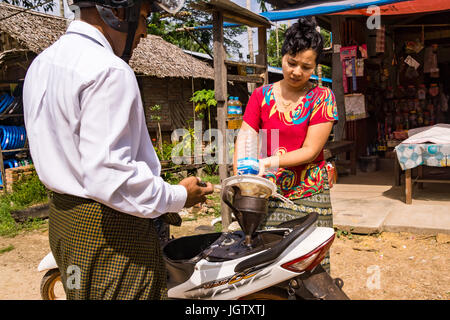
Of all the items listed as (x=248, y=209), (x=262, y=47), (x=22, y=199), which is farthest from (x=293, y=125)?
(x=22, y=199)

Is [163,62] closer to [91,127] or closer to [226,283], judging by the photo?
[226,283]

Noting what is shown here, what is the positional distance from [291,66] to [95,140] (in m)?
1.36

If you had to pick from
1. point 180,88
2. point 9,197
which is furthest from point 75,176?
point 180,88

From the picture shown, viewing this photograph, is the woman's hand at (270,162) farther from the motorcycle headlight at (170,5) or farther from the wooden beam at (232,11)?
the wooden beam at (232,11)

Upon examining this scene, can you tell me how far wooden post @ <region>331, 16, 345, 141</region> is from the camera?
26.3ft

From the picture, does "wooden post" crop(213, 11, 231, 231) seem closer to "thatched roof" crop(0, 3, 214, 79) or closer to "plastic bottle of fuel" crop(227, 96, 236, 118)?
"plastic bottle of fuel" crop(227, 96, 236, 118)

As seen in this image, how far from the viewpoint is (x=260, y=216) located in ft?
6.41

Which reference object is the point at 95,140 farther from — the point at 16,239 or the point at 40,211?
the point at 40,211

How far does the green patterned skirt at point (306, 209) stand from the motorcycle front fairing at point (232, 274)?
0.25 metres

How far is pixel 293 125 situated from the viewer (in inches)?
89.7

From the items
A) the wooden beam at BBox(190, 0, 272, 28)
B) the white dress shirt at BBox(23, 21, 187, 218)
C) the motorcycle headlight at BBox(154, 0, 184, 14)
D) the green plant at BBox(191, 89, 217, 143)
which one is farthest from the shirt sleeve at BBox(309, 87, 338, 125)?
the green plant at BBox(191, 89, 217, 143)

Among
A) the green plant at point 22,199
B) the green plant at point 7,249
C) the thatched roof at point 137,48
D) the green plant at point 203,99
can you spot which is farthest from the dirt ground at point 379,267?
the green plant at point 203,99

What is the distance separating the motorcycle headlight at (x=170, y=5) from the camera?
1575mm

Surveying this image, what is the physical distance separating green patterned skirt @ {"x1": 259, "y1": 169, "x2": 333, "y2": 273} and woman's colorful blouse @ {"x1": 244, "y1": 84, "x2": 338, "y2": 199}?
4 cm
